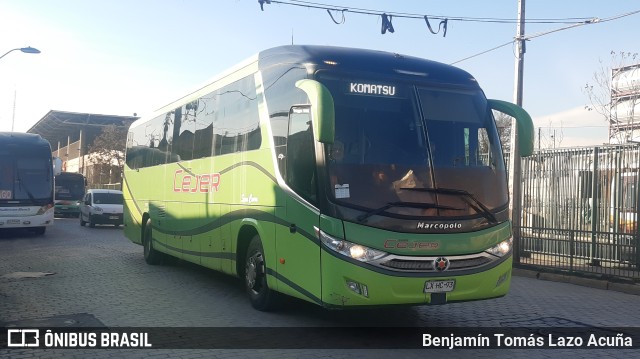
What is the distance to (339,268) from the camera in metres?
6.72

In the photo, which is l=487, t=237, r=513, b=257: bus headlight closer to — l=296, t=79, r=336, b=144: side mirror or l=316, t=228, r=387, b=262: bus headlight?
l=316, t=228, r=387, b=262: bus headlight

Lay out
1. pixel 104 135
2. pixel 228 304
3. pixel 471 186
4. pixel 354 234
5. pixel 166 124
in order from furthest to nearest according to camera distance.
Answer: pixel 104 135, pixel 166 124, pixel 228 304, pixel 471 186, pixel 354 234

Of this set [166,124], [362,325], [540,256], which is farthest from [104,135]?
[362,325]

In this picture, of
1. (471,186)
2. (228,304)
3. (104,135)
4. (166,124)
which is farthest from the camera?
(104,135)

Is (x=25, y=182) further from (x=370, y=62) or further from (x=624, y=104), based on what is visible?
(x=624, y=104)

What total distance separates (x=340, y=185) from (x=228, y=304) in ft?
11.4

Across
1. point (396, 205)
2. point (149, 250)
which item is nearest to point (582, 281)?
point (396, 205)

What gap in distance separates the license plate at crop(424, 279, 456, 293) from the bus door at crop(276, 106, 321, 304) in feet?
3.97

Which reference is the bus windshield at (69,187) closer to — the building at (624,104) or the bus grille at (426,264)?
the building at (624,104)

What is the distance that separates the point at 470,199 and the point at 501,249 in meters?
0.78

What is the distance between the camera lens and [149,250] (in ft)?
46.4

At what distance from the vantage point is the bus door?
7.09m

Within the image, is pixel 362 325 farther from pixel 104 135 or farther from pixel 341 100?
pixel 104 135

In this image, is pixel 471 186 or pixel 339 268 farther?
pixel 471 186
